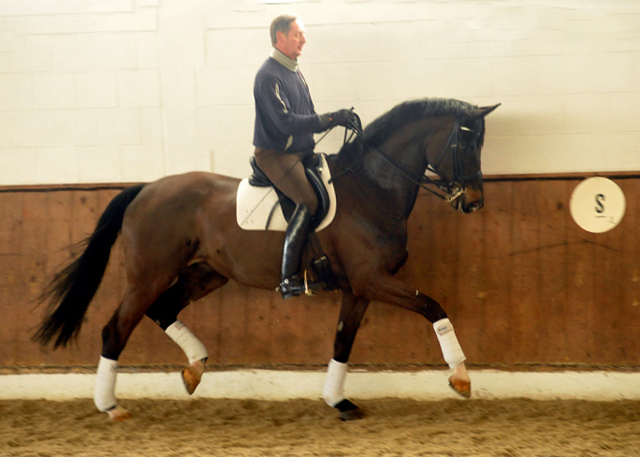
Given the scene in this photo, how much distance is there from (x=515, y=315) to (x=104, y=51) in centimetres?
361

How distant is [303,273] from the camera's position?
3.37 meters

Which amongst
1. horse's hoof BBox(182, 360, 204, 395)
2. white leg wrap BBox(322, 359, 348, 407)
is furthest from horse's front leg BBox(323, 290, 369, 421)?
horse's hoof BBox(182, 360, 204, 395)

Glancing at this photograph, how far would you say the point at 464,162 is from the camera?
3.27 metres

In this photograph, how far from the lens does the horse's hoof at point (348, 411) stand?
3.58 meters

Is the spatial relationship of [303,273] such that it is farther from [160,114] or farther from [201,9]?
[201,9]

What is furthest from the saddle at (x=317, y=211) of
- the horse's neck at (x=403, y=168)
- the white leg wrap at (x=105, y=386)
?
the white leg wrap at (x=105, y=386)

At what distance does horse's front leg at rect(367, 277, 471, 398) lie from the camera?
10.4ft

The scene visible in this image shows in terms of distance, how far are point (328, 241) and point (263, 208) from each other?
0.46m

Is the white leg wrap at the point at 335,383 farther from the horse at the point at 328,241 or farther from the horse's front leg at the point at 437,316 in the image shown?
the horse's front leg at the point at 437,316

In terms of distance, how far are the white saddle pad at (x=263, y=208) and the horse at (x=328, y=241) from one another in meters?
0.06

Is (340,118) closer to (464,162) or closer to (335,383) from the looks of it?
(464,162)

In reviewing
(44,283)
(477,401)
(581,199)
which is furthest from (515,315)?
(44,283)

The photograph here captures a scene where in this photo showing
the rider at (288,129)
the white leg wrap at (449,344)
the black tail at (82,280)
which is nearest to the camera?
the white leg wrap at (449,344)

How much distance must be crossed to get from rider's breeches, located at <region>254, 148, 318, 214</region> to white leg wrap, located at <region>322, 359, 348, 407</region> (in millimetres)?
1080
